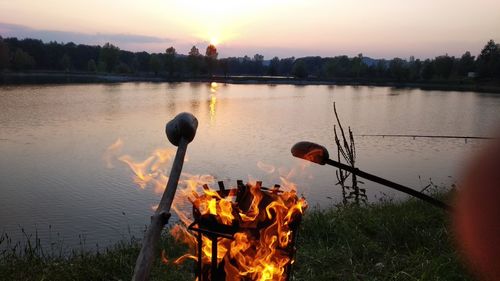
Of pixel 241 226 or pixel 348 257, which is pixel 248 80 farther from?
pixel 241 226

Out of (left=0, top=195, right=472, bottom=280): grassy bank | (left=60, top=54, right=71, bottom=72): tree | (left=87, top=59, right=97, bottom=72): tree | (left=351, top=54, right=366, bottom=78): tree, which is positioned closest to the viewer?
(left=0, top=195, right=472, bottom=280): grassy bank

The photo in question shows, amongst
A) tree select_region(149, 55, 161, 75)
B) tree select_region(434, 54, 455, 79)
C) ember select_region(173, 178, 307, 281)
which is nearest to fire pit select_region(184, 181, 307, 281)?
ember select_region(173, 178, 307, 281)

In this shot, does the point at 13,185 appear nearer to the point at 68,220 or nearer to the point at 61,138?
the point at 68,220

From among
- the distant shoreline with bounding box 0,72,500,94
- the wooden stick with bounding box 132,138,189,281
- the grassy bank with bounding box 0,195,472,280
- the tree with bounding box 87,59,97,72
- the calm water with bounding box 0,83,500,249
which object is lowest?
the calm water with bounding box 0,83,500,249

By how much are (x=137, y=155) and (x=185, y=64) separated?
13118 cm

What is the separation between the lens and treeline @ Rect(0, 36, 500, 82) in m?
125

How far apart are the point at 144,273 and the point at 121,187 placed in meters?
13.9

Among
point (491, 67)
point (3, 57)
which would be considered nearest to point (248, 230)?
point (491, 67)

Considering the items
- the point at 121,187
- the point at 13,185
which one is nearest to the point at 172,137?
the point at 121,187

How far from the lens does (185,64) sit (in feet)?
489

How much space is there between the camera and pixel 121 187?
51.2 ft

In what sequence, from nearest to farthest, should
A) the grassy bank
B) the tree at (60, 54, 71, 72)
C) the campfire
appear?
the campfire, the grassy bank, the tree at (60, 54, 71, 72)

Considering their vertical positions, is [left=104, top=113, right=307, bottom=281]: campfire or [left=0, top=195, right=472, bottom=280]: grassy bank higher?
[left=104, top=113, right=307, bottom=281]: campfire

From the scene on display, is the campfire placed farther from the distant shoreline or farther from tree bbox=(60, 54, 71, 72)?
tree bbox=(60, 54, 71, 72)
